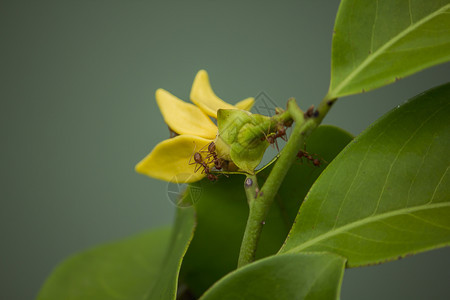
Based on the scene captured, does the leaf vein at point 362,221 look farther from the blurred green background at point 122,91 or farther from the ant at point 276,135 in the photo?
the blurred green background at point 122,91

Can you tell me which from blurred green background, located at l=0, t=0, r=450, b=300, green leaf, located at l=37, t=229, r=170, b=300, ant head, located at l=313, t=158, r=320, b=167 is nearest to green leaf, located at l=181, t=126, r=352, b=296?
ant head, located at l=313, t=158, r=320, b=167

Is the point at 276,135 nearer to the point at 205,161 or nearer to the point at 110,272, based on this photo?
the point at 205,161

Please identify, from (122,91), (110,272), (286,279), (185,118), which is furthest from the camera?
(122,91)

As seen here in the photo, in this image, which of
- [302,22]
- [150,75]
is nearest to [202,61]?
[150,75]

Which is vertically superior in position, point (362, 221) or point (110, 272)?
point (362, 221)

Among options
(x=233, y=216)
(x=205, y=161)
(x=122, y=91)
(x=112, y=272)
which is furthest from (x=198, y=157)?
(x=122, y=91)

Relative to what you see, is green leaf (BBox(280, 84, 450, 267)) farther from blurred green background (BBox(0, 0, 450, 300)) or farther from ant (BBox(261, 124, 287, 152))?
blurred green background (BBox(0, 0, 450, 300))

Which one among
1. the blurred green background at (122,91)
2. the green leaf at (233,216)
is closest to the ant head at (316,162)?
the green leaf at (233,216)

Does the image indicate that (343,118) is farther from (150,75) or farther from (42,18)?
(42,18)
